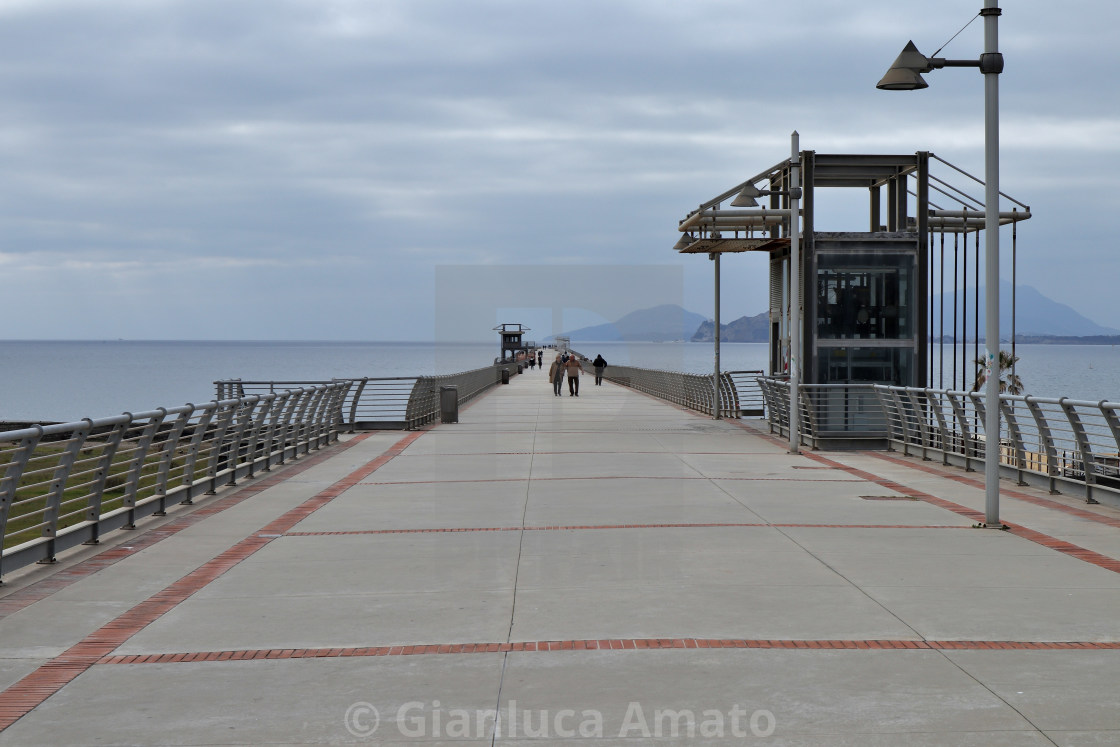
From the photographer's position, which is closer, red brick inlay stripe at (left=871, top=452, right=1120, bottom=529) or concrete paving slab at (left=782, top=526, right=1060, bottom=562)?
concrete paving slab at (left=782, top=526, right=1060, bottom=562)

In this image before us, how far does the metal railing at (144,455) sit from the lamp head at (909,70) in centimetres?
770

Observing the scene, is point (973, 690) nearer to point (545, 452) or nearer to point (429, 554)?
point (429, 554)

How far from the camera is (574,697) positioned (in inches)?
211

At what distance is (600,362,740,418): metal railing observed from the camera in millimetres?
30953

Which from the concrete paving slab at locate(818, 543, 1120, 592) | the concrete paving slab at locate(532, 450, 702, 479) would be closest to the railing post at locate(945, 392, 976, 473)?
the concrete paving slab at locate(532, 450, 702, 479)

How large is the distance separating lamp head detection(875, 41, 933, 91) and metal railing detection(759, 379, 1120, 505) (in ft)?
12.0

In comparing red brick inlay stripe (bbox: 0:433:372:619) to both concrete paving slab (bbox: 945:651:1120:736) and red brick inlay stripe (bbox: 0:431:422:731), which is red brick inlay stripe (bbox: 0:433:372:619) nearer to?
red brick inlay stripe (bbox: 0:431:422:731)

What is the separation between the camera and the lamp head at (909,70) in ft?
36.4

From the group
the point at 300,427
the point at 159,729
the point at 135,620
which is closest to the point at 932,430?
the point at 300,427

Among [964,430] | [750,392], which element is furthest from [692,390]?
[964,430]

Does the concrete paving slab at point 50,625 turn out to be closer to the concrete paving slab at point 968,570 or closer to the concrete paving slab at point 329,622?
the concrete paving slab at point 329,622

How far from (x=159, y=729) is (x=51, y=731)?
0.45 meters

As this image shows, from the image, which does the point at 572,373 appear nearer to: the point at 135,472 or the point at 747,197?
the point at 747,197

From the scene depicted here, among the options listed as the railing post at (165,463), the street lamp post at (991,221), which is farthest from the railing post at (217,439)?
the street lamp post at (991,221)
